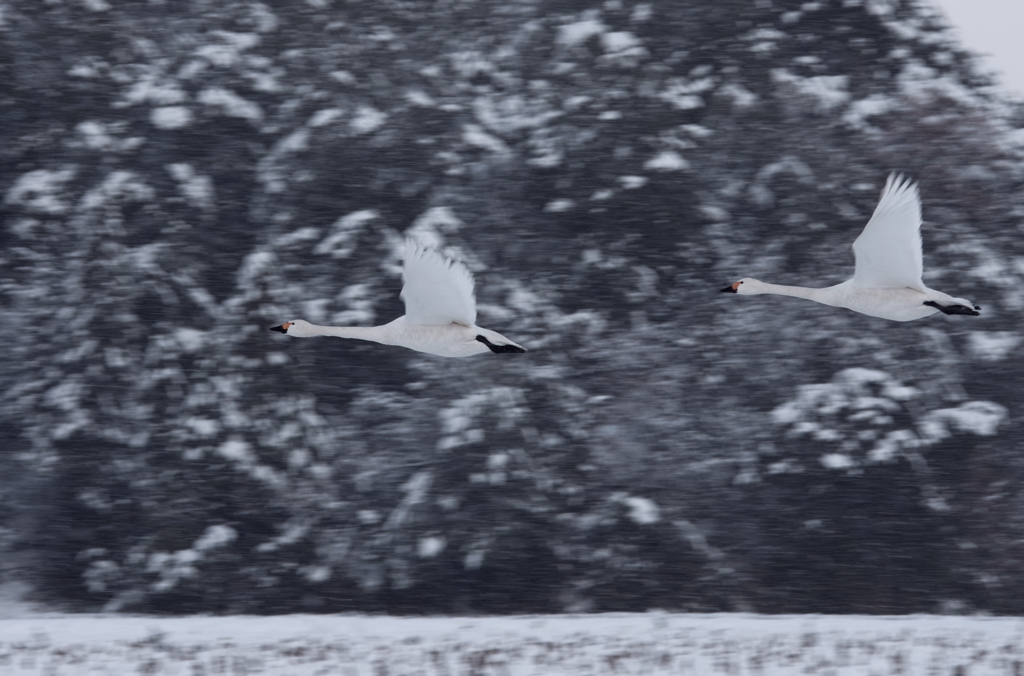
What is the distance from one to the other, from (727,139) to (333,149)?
5911mm

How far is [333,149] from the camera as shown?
21078mm

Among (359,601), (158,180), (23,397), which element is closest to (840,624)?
(359,601)

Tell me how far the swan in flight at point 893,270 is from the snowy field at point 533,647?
120 inches

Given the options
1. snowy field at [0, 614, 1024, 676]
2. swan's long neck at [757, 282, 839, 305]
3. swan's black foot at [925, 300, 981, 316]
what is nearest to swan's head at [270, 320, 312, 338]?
snowy field at [0, 614, 1024, 676]

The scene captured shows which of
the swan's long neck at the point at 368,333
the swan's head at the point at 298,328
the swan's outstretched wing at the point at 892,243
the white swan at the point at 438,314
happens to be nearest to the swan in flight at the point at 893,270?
the swan's outstretched wing at the point at 892,243

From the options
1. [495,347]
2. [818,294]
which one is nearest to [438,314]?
[495,347]

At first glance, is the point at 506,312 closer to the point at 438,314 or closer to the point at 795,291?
the point at 795,291

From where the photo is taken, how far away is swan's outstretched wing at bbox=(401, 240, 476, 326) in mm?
10031

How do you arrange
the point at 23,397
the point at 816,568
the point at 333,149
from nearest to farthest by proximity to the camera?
the point at 816,568 < the point at 23,397 < the point at 333,149

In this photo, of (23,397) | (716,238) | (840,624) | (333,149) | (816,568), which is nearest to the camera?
(840,624)

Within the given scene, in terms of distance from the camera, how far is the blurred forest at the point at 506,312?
56.3 ft

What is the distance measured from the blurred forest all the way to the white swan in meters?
6.92

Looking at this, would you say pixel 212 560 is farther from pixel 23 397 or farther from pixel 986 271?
pixel 986 271

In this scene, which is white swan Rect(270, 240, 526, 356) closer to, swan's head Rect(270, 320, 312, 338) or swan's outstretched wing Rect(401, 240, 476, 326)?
swan's outstretched wing Rect(401, 240, 476, 326)
